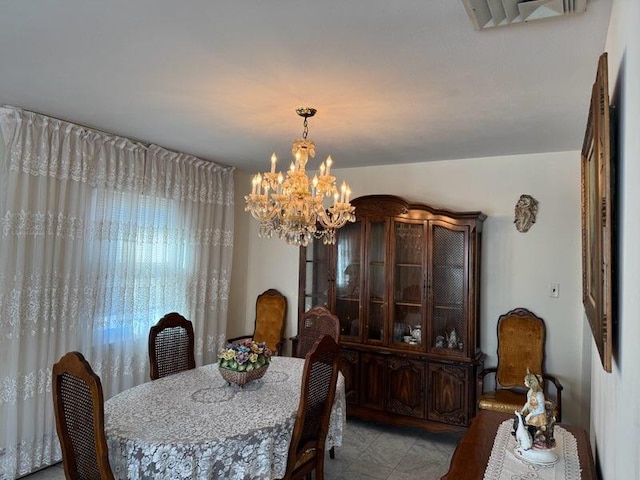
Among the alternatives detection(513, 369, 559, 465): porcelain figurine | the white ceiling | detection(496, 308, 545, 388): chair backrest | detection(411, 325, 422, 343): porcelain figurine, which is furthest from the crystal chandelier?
detection(496, 308, 545, 388): chair backrest

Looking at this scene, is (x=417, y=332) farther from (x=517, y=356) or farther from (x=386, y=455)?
(x=386, y=455)

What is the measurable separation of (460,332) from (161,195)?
2923mm

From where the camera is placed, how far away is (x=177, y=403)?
2.27 m

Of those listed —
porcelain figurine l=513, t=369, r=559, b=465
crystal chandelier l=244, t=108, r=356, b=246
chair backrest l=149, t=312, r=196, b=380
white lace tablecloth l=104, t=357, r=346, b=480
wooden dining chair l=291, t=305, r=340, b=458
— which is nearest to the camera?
porcelain figurine l=513, t=369, r=559, b=465

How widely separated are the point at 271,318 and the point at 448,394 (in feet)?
6.76

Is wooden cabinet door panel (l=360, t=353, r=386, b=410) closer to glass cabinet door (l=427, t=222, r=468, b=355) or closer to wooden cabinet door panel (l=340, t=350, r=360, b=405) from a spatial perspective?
wooden cabinet door panel (l=340, t=350, r=360, b=405)

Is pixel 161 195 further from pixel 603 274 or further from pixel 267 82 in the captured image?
pixel 603 274

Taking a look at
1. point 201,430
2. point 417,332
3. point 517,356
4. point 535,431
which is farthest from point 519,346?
point 201,430

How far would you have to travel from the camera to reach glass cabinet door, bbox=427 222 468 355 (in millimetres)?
3664

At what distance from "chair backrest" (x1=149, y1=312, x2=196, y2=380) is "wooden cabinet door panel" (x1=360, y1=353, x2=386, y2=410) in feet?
5.30

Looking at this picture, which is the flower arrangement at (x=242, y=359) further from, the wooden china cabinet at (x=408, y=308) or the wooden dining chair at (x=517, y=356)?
the wooden dining chair at (x=517, y=356)

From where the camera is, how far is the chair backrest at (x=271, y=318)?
4688 mm

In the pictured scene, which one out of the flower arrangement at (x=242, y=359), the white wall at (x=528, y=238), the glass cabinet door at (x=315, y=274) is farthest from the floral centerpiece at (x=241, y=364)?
the white wall at (x=528, y=238)

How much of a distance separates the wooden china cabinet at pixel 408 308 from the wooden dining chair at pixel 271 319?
0.81 meters
